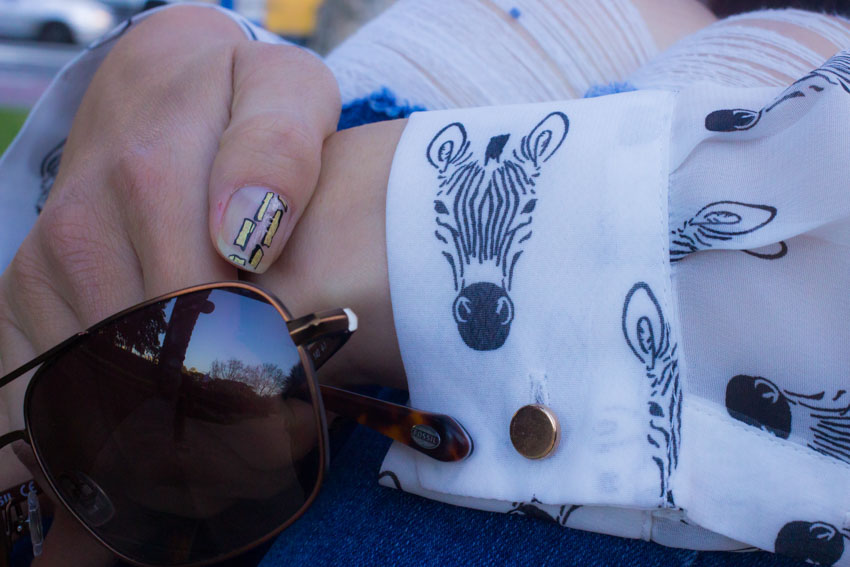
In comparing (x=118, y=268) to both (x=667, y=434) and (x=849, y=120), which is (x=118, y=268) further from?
(x=849, y=120)

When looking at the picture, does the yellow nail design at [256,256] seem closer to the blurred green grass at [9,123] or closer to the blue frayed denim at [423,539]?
the blue frayed denim at [423,539]

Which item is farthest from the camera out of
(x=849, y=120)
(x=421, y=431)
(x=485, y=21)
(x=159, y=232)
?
(x=485, y=21)

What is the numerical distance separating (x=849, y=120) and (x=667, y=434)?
0.24 metres

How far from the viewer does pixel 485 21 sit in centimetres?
94

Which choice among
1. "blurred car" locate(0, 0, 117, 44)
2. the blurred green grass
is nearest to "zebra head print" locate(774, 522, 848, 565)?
the blurred green grass

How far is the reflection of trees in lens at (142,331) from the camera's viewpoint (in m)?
0.59

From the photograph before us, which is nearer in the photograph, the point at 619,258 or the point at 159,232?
the point at 619,258

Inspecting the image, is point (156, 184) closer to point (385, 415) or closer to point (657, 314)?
point (385, 415)

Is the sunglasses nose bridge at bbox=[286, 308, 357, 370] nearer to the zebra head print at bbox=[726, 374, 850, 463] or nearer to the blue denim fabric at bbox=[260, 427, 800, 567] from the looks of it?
the blue denim fabric at bbox=[260, 427, 800, 567]

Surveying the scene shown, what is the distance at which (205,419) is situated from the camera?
22.3 inches

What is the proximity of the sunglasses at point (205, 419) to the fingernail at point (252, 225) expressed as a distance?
37 millimetres

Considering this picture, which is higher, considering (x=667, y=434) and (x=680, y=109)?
(x=680, y=109)

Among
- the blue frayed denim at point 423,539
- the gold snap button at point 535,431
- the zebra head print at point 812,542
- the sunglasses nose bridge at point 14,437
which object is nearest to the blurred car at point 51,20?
the sunglasses nose bridge at point 14,437

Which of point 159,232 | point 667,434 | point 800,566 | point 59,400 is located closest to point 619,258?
point 667,434
